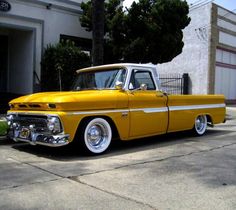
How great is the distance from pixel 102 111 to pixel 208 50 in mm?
18600

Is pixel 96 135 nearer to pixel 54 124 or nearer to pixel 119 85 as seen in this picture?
pixel 54 124

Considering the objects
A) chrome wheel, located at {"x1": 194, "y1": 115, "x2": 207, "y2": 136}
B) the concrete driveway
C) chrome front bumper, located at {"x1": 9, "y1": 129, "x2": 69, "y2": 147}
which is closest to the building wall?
chrome wheel, located at {"x1": 194, "y1": 115, "x2": 207, "y2": 136}

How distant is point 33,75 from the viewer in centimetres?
1617

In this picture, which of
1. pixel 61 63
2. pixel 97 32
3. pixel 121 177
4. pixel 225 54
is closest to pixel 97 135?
pixel 121 177

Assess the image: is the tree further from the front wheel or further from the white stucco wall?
the white stucco wall

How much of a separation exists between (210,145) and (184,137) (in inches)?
56.6

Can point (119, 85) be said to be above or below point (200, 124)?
above

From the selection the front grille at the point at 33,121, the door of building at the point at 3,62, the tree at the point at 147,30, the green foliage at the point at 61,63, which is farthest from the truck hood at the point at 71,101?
the door of building at the point at 3,62

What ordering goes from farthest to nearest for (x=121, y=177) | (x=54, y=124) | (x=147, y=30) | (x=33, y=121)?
1. (x=147, y=30)
2. (x=33, y=121)
3. (x=54, y=124)
4. (x=121, y=177)

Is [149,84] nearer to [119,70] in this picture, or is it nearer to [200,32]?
[119,70]

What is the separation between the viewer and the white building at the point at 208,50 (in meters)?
25.8

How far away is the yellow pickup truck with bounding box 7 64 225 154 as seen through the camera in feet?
25.4

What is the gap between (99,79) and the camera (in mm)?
9461

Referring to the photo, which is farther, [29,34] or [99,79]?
[29,34]
